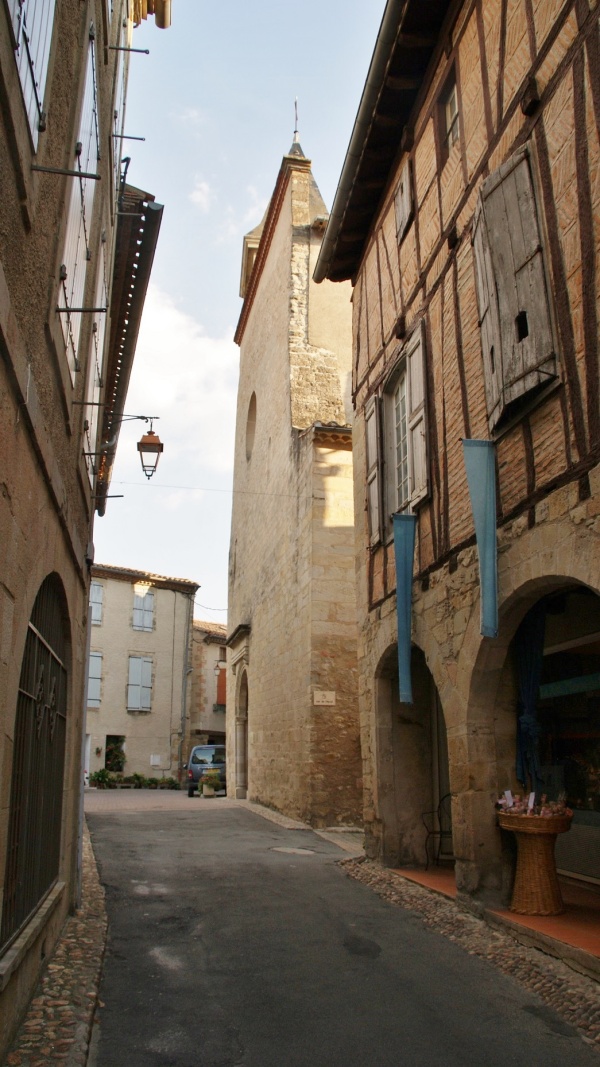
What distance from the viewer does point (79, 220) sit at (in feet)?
16.1

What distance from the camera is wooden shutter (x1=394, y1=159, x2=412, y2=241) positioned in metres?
8.18

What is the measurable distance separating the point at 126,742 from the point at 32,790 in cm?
2625

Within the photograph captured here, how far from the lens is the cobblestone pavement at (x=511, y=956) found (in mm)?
3926

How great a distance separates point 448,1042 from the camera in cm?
358

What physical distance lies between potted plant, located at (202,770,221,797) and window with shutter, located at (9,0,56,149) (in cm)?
1965

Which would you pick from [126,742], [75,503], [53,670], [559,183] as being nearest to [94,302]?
[75,503]

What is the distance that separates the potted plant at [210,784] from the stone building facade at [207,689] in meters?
9.46

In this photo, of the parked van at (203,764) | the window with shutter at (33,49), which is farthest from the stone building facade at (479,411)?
the parked van at (203,764)

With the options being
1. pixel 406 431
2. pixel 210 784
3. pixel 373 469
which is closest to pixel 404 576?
pixel 406 431

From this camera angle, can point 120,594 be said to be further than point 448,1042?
Yes

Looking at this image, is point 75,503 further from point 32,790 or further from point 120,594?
point 120,594

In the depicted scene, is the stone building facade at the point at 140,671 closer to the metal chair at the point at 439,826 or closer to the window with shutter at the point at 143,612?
the window with shutter at the point at 143,612

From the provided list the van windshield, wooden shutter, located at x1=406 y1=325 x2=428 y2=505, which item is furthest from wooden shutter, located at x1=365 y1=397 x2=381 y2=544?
the van windshield

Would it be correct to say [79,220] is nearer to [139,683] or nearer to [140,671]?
[139,683]
